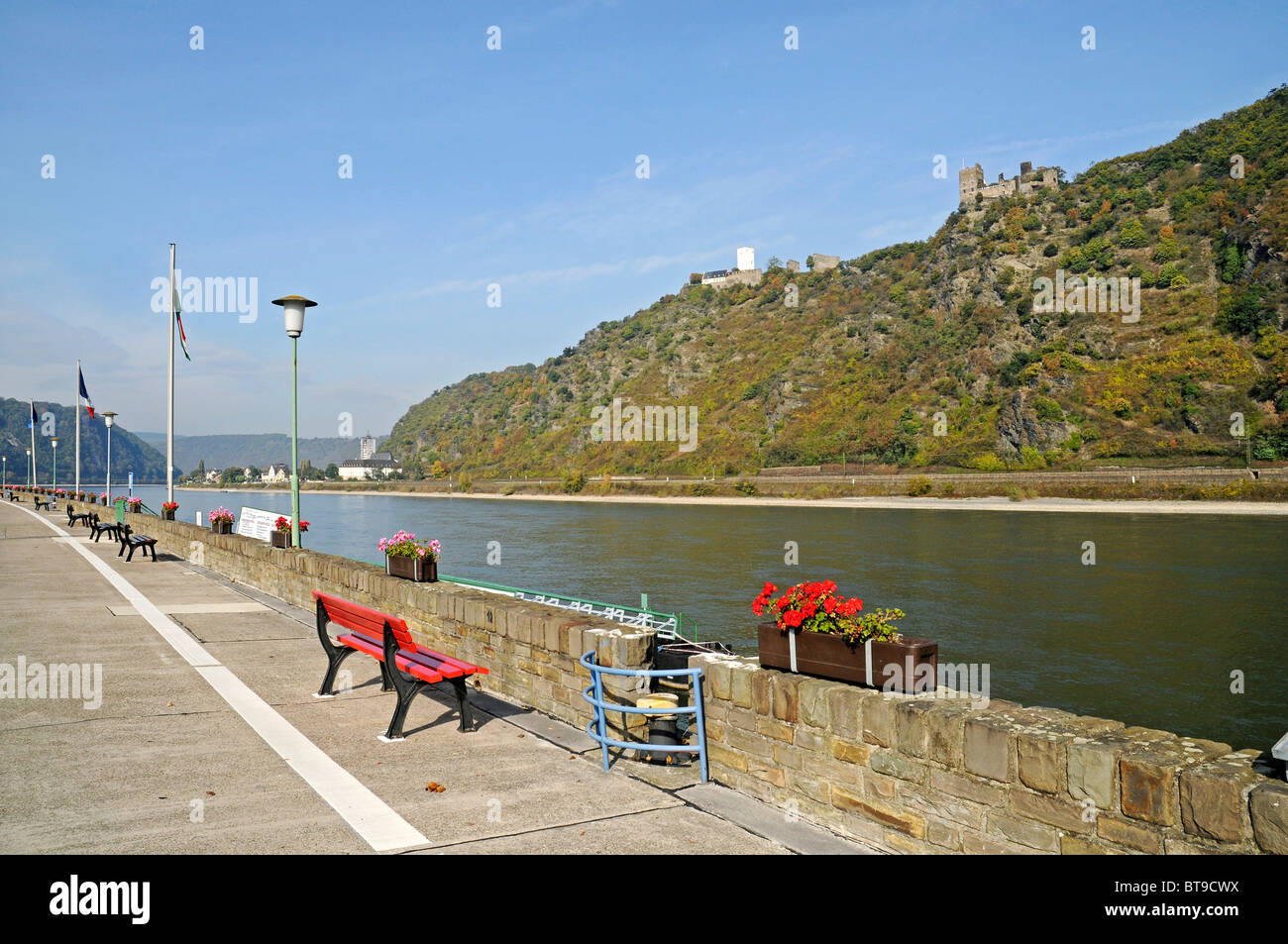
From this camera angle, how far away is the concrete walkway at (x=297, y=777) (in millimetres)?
4426

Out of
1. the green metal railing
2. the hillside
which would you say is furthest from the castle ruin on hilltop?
the green metal railing

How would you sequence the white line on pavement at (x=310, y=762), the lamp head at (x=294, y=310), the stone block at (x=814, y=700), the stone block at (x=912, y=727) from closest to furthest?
the stone block at (x=912, y=727) → the white line on pavement at (x=310, y=762) → the stone block at (x=814, y=700) → the lamp head at (x=294, y=310)

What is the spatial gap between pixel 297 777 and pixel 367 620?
6.01ft

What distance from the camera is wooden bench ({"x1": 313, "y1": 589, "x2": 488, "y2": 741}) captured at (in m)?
6.27

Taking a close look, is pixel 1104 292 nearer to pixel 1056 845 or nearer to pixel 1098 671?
pixel 1098 671

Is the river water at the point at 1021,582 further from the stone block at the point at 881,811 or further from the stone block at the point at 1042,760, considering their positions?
the stone block at the point at 1042,760

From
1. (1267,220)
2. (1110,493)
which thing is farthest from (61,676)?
(1267,220)

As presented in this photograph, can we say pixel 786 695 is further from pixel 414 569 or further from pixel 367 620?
pixel 414 569

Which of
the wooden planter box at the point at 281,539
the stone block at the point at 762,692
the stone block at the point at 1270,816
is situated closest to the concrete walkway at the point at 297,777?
the stone block at the point at 762,692

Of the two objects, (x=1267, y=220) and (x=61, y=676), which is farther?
(x=1267, y=220)

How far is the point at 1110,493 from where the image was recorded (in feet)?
205

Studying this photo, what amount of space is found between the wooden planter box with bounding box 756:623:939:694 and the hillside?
227 ft

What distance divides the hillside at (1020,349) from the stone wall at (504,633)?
67.8 m
